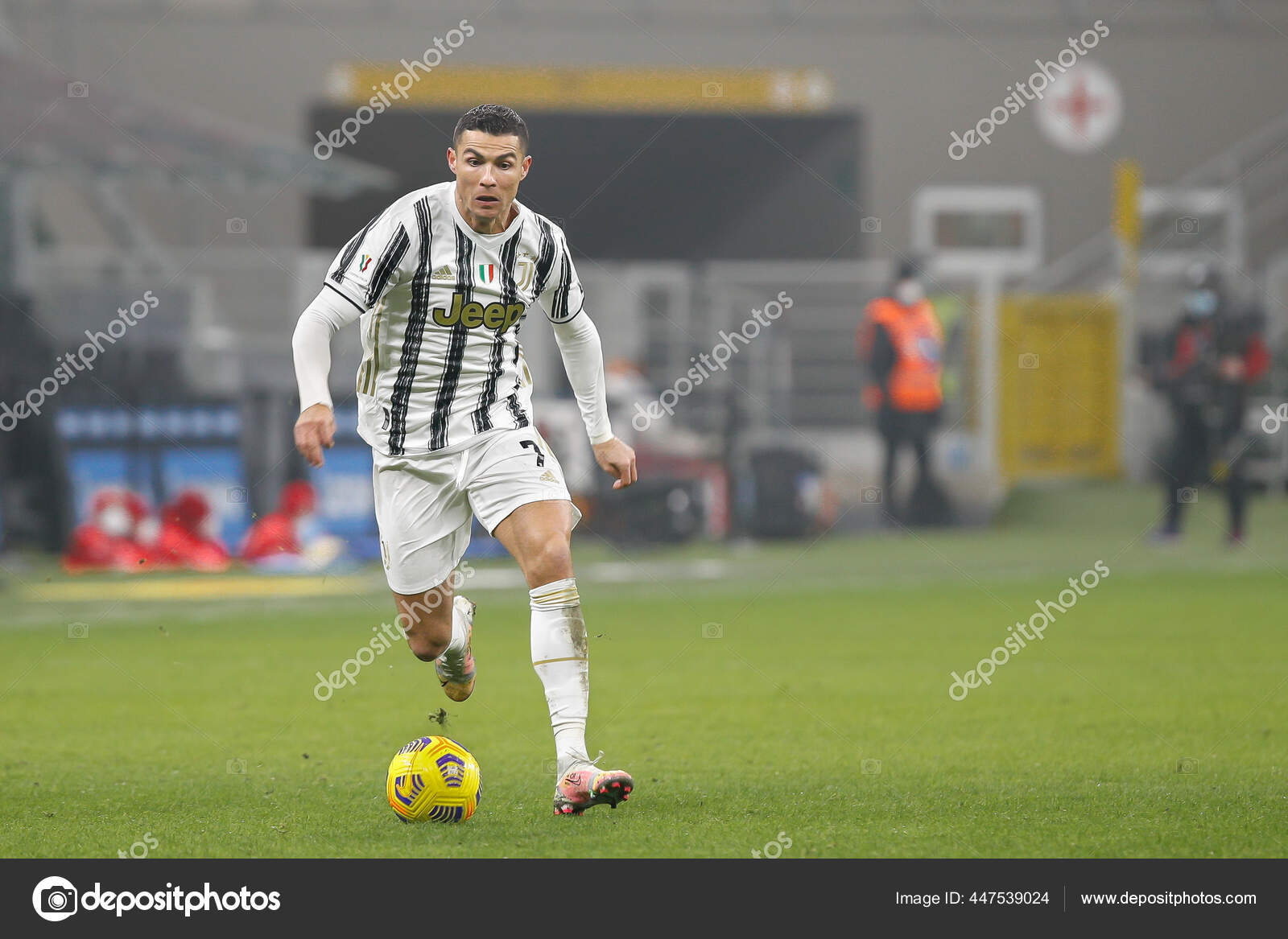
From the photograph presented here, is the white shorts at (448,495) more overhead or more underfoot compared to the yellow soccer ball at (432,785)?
more overhead

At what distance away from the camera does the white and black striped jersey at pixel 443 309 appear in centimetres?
536

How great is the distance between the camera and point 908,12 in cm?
2634

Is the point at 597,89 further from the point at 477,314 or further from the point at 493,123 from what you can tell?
the point at 493,123

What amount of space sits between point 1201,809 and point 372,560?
10753 mm

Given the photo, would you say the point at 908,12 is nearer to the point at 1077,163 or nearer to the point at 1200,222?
the point at 1077,163

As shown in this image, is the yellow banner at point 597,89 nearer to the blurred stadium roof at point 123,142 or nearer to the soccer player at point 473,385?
the blurred stadium roof at point 123,142

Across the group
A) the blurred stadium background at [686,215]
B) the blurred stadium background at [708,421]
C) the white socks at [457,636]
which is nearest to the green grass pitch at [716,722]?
the blurred stadium background at [708,421]

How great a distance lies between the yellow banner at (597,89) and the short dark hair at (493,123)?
1702 cm

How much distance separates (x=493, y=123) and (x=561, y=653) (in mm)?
1700

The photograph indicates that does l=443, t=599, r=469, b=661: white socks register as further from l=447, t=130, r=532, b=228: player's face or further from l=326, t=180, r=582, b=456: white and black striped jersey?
l=447, t=130, r=532, b=228: player's face

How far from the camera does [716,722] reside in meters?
7.14

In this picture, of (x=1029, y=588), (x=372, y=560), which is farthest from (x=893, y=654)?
(x=372, y=560)

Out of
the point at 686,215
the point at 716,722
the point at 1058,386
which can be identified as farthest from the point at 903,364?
the point at 716,722
